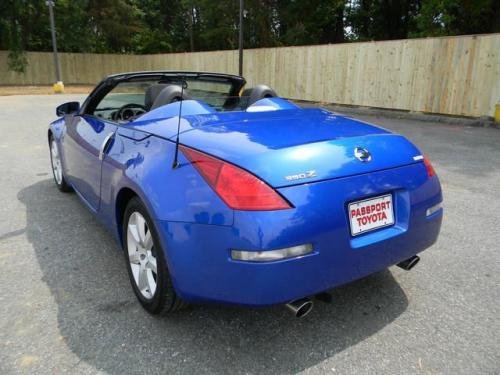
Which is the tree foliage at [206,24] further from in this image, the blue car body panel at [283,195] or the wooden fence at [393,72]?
the blue car body panel at [283,195]

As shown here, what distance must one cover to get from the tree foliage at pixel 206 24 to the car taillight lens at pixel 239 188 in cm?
2385

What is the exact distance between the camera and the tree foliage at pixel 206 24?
26955mm

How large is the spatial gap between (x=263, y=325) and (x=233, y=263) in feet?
2.23

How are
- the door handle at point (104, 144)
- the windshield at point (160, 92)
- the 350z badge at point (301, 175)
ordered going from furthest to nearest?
the windshield at point (160, 92) < the door handle at point (104, 144) < the 350z badge at point (301, 175)

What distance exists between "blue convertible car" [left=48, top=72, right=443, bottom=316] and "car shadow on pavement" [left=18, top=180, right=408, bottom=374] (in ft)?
0.55

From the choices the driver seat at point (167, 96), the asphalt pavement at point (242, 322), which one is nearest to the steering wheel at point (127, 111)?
the driver seat at point (167, 96)

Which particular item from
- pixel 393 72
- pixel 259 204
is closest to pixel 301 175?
pixel 259 204

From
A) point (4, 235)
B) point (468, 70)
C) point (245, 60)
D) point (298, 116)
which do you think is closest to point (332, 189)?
point (298, 116)

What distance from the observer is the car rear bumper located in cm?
190

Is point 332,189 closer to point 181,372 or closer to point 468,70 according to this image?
point 181,372

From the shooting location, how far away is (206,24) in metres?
36.9

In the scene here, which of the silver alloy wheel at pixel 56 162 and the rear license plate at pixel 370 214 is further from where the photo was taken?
the silver alloy wheel at pixel 56 162

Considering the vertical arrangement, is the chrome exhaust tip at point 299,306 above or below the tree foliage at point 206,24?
below

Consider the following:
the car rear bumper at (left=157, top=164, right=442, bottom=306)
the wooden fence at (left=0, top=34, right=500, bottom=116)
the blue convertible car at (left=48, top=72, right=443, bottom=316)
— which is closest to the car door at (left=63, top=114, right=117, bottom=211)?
the blue convertible car at (left=48, top=72, right=443, bottom=316)
